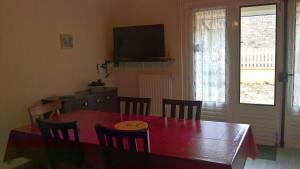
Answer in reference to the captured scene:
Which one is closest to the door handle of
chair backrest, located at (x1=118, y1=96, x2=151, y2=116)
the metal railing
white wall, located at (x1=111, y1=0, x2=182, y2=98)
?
the metal railing

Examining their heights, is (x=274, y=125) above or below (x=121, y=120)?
below

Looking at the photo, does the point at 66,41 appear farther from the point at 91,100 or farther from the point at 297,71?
the point at 297,71

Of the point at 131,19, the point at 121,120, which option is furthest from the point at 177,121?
the point at 131,19

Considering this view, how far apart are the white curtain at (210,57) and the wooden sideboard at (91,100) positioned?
1315mm

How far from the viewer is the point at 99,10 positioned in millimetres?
4430

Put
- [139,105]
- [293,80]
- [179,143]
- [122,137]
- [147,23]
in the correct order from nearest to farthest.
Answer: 1. [122,137]
2. [179,143]
3. [139,105]
4. [293,80]
5. [147,23]

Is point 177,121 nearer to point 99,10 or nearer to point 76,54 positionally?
point 76,54

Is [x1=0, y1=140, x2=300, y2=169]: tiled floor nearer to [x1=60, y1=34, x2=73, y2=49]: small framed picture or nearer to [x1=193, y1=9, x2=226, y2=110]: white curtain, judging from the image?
[x1=193, y1=9, x2=226, y2=110]: white curtain

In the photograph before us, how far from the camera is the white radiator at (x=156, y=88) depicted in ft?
14.4

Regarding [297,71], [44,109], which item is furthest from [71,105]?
[297,71]

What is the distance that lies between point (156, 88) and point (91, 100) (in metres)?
1.19

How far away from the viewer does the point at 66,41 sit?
12.5 feet

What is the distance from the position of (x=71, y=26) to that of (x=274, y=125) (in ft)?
10.3

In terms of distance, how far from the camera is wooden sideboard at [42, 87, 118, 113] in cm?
335
